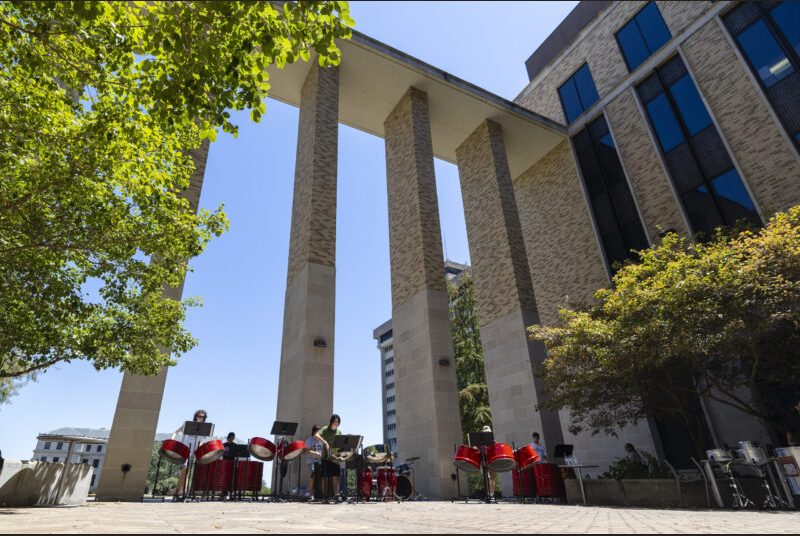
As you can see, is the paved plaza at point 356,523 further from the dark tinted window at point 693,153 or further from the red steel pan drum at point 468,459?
the dark tinted window at point 693,153

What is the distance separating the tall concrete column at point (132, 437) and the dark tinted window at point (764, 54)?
2242cm

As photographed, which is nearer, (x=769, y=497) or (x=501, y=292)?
(x=769, y=497)

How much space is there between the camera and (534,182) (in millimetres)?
25812

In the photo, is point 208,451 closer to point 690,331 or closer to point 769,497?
point 690,331

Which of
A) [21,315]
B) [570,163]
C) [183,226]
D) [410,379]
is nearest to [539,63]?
[570,163]

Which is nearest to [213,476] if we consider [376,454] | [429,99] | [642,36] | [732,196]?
[376,454]

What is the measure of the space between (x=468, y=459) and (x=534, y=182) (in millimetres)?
19162

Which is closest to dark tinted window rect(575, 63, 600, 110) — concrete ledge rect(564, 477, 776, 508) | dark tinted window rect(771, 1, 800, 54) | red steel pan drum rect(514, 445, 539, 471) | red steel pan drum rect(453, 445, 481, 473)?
dark tinted window rect(771, 1, 800, 54)

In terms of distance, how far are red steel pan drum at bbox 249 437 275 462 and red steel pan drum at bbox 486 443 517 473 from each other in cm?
517

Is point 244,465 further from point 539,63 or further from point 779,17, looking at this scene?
point 539,63

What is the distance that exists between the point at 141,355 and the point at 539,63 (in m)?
27.9

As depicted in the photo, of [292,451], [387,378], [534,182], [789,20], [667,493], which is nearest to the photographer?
[667,493]

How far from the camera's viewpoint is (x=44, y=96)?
21.4ft

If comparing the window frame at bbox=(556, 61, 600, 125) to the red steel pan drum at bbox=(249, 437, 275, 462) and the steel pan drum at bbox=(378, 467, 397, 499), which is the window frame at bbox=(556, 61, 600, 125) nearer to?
the steel pan drum at bbox=(378, 467, 397, 499)
